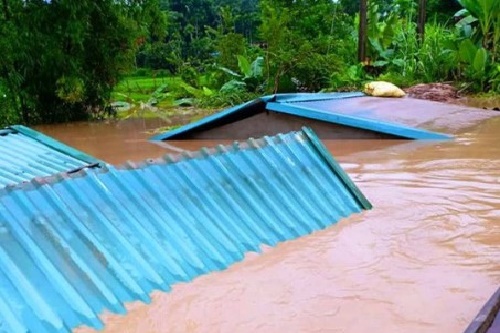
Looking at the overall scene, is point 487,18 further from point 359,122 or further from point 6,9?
point 6,9

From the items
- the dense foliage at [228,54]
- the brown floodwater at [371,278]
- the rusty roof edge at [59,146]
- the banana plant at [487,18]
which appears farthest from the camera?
the banana plant at [487,18]

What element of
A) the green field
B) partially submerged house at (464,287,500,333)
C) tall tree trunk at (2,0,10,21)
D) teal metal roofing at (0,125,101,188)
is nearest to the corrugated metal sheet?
teal metal roofing at (0,125,101,188)

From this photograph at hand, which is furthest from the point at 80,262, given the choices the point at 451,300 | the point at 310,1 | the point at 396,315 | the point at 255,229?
the point at 310,1

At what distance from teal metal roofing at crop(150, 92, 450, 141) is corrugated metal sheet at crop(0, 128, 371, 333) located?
13.1ft

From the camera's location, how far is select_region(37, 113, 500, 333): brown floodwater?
129 inches

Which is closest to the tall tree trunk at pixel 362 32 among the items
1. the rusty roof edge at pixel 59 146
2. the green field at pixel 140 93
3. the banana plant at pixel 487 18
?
the banana plant at pixel 487 18

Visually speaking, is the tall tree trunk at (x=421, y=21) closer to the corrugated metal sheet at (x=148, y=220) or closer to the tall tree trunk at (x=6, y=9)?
the tall tree trunk at (x=6, y=9)

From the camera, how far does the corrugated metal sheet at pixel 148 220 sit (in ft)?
10.3

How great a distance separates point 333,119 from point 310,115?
35cm

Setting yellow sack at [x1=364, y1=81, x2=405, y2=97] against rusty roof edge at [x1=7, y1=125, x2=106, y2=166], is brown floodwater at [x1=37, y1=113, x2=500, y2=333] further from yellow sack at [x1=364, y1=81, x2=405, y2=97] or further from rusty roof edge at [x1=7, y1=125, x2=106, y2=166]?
yellow sack at [x1=364, y1=81, x2=405, y2=97]

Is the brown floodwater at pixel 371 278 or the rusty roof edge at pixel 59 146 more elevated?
the rusty roof edge at pixel 59 146

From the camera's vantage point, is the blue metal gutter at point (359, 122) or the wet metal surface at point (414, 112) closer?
the blue metal gutter at point (359, 122)

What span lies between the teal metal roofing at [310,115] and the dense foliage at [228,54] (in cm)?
322

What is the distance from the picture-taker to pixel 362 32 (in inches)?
675
